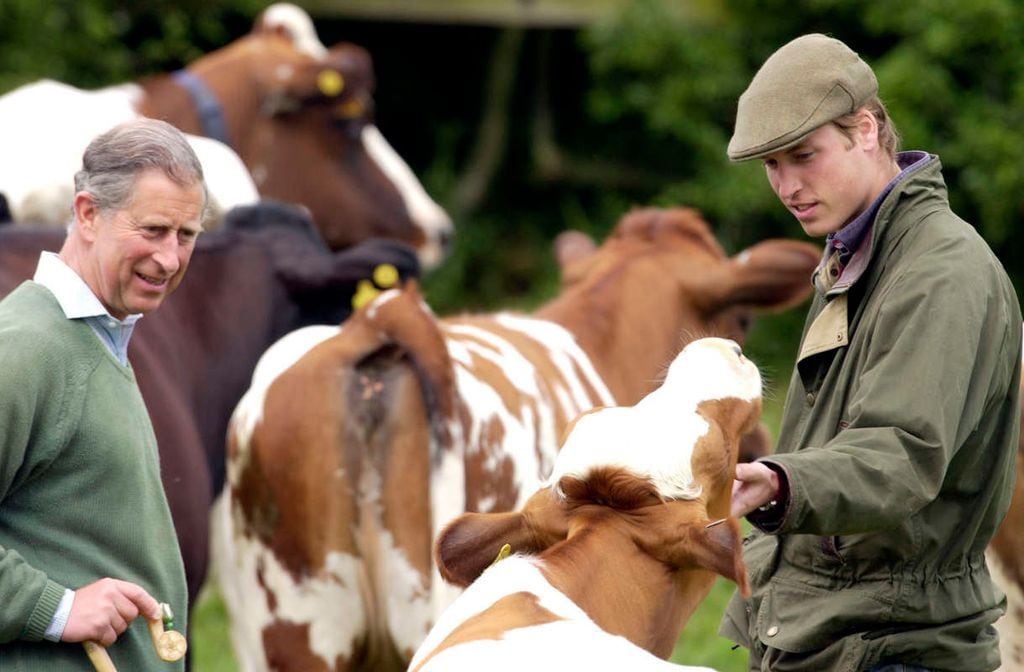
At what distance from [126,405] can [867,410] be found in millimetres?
1262

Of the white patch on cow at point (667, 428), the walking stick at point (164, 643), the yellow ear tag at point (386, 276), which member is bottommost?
the yellow ear tag at point (386, 276)

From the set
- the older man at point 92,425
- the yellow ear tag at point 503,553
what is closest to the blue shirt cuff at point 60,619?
the older man at point 92,425

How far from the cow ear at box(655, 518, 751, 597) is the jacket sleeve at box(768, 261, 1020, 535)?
0.45 ft

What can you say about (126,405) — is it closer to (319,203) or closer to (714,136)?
(319,203)

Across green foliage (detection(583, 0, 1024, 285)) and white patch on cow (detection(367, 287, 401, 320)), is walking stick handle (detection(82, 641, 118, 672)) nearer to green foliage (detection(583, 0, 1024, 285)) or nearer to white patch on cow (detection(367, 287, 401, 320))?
white patch on cow (detection(367, 287, 401, 320))

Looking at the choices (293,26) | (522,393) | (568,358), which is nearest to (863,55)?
(293,26)

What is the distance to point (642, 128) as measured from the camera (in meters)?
13.1

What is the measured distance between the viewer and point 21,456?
264cm

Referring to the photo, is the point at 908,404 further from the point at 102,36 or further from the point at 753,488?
the point at 102,36

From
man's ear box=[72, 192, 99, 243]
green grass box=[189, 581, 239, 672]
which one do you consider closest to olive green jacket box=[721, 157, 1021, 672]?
man's ear box=[72, 192, 99, 243]

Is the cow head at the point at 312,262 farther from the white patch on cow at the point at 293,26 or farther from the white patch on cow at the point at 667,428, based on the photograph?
the white patch on cow at the point at 293,26

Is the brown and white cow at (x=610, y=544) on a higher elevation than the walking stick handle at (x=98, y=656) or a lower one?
higher

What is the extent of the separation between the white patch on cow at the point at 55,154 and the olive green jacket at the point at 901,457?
299 centimetres

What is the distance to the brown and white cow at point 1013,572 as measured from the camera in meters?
3.91
